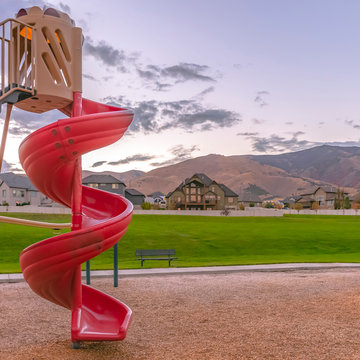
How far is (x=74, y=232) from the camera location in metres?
6.71

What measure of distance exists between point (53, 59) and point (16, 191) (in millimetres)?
77217

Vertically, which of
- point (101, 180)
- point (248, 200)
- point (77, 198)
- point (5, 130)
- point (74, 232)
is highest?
point (5, 130)

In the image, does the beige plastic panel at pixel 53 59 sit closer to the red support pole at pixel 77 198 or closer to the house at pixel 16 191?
the red support pole at pixel 77 198

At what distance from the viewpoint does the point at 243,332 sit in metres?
8.48

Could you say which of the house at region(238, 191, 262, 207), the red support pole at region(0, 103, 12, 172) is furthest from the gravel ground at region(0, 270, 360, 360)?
the house at region(238, 191, 262, 207)

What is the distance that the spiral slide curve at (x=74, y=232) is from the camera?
6750mm

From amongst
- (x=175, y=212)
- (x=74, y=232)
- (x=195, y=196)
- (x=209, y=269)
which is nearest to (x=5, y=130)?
(x=74, y=232)

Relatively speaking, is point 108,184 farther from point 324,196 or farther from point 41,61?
point 41,61

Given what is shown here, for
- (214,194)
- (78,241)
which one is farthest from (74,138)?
(214,194)

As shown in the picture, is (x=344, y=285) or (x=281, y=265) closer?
(x=344, y=285)

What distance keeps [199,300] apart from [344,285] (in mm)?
5570

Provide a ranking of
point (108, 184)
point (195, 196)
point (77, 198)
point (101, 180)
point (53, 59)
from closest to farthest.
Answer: point (53, 59) < point (77, 198) < point (108, 184) < point (101, 180) < point (195, 196)

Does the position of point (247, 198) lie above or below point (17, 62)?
below

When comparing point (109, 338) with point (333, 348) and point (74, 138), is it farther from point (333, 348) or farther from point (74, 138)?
point (333, 348)
